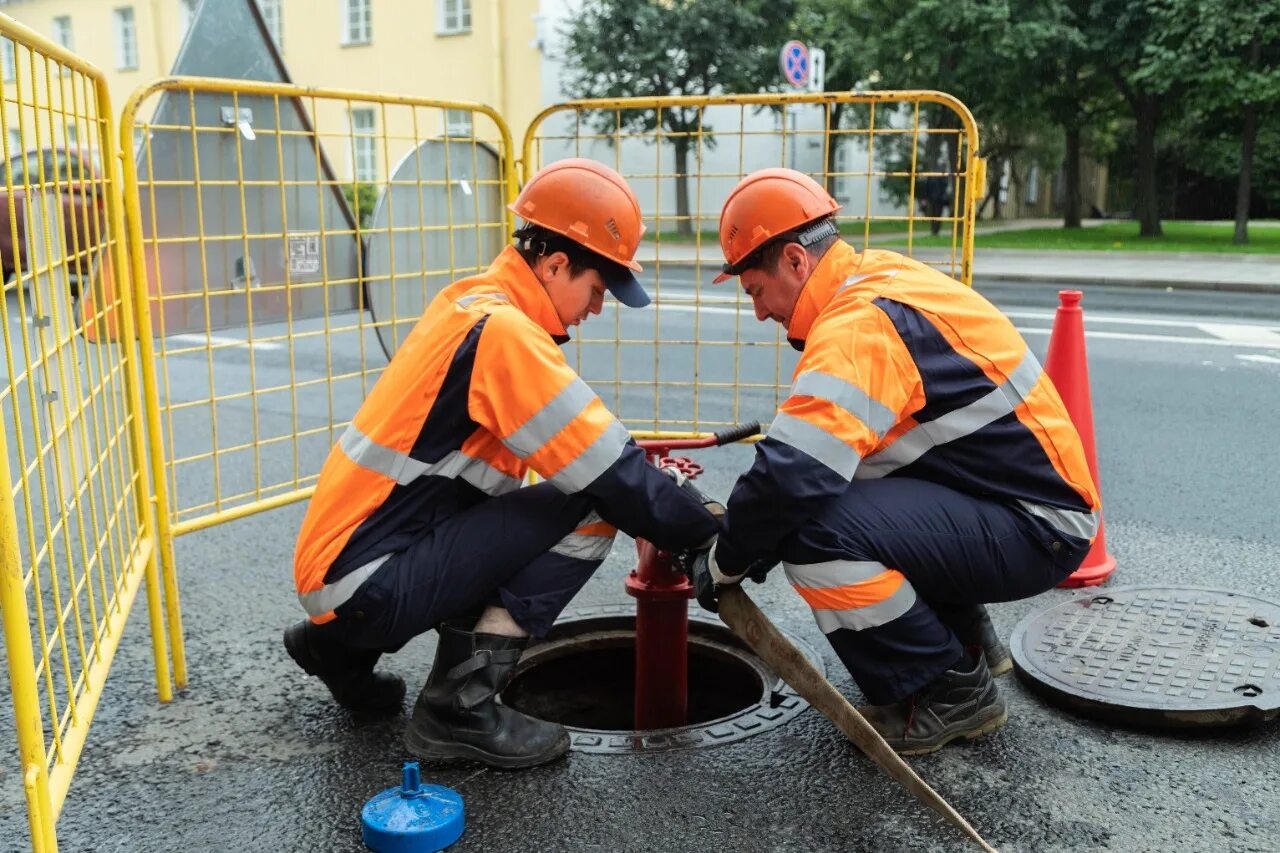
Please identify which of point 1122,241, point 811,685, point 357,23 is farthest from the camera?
point 357,23

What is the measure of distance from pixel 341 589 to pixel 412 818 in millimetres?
549

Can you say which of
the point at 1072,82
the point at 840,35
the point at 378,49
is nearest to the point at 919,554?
the point at 1072,82

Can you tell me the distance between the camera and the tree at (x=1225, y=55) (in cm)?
1739

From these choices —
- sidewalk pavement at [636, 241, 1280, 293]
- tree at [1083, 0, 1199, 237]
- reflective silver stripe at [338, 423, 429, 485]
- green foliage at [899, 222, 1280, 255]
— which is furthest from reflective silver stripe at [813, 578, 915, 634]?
tree at [1083, 0, 1199, 237]

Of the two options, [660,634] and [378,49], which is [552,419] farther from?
[378,49]

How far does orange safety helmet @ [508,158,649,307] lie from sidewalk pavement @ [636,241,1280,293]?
943 cm

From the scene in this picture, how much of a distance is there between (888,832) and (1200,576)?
2089mm

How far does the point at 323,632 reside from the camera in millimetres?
2898

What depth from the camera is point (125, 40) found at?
29.8m

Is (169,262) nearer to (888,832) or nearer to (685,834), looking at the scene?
(685,834)

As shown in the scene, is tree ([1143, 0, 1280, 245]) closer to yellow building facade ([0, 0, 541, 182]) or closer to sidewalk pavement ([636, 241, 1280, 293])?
sidewalk pavement ([636, 241, 1280, 293])

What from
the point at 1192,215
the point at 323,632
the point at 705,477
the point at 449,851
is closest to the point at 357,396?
the point at 705,477

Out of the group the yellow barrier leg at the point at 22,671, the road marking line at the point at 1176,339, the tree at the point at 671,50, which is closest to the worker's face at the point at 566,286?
the yellow barrier leg at the point at 22,671

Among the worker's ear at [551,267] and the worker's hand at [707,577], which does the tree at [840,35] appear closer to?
the worker's ear at [551,267]
